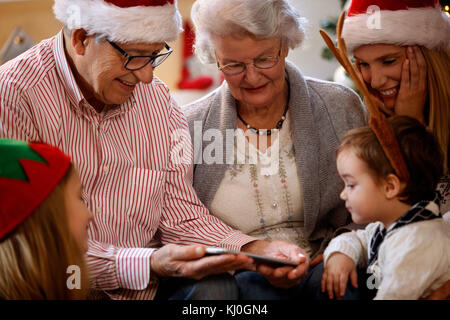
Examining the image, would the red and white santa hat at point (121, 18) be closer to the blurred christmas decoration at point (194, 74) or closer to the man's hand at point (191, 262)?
the man's hand at point (191, 262)

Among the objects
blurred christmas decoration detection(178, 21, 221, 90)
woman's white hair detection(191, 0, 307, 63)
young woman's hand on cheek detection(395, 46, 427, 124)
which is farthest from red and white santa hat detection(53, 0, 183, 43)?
blurred christmas decoration detection(178, 21, 221, 90)

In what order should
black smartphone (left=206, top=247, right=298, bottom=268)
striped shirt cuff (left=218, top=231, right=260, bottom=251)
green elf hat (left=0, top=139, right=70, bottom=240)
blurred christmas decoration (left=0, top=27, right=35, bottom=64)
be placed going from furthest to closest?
blurred christmas decoration (left=0, top=27, right=35, bottom=64) < striped shirt cuff (left=218, top=231, right=260, bottom=251) < black smartphone (left=206, top=247, right=298, bottom=268) < green elf hat (left=0, top=139, right=70, bottom=240)

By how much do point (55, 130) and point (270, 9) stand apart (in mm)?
764

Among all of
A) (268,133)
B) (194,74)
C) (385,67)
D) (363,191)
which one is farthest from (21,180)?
(194,74)

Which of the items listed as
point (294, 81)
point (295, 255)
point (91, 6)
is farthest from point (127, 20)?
point (295, 255)

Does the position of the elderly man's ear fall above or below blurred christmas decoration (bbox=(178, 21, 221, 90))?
above

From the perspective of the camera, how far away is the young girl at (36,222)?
3.87 feet

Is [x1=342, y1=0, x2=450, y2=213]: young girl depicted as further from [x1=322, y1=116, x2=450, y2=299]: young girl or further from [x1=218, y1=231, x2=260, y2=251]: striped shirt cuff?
[x1=218, y1=231, x2=260, y2=251]: striped shirt cuff

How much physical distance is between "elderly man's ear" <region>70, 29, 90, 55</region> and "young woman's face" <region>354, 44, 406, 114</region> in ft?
2.82

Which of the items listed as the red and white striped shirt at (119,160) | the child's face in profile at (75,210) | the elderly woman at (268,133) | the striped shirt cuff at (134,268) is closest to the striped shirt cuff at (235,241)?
the red and white striped shirt at (119,160)

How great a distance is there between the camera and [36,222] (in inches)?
47.2

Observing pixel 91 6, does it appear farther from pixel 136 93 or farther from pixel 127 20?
pixel 136 93

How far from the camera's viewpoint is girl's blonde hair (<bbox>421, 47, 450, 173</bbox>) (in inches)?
68.8

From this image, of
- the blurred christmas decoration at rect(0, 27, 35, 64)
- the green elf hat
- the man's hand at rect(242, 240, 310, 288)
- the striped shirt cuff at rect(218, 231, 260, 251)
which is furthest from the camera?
the blurred christmas decoration at rect(0, 27, 35, 64)
